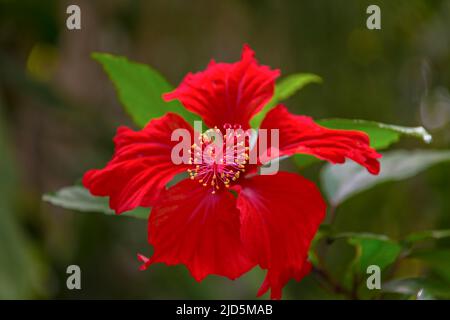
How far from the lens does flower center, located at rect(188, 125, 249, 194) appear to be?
0.33m

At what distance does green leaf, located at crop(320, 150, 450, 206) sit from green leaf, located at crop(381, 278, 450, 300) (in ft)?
0.32

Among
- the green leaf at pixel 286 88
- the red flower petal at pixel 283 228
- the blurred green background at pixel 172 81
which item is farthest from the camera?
the blurred green background at pixel 172 81

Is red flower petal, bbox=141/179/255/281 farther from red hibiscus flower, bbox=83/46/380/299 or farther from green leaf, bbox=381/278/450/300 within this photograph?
green leaf, bbox=381/278/450/300

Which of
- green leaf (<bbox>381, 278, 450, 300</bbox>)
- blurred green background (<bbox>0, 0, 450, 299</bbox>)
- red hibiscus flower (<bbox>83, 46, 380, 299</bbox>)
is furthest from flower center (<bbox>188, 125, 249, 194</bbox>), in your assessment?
blurred green background (<bbox>0, 0, 450, 299</bbox>)

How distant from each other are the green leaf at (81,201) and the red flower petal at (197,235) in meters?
0.08

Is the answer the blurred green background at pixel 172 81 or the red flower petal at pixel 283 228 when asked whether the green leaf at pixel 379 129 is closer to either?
the red flower petal at pixel 283 228

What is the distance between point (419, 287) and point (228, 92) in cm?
17

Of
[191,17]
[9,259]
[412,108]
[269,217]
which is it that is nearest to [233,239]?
[269,217]

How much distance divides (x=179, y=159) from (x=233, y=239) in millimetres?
63

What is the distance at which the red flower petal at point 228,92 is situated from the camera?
33 centimetres

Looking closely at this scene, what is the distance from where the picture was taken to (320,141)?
301 mm

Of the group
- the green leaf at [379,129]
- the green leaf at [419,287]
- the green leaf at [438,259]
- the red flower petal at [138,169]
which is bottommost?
the green leaf at [419,287]

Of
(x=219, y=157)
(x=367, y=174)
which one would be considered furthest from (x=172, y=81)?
(x=219, y=157)

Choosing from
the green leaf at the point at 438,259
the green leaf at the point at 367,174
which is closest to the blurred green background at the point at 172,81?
the green leaf at the point at 367,174
